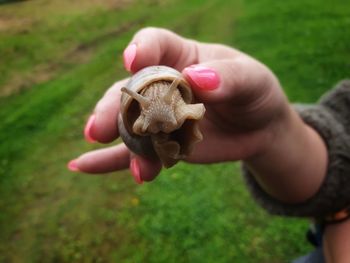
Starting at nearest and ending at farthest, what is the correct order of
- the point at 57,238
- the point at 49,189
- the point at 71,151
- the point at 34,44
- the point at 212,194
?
the point at 57,238
the point at 212,194
the point at 49,189
the point at 71,151
the point at 34,44

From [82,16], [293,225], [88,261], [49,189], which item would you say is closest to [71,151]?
[49,189]

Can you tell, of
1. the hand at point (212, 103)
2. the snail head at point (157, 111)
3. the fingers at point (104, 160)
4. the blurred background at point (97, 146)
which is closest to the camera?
the snail head at point (157, 111)

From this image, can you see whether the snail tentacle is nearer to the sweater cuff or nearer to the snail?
the snail

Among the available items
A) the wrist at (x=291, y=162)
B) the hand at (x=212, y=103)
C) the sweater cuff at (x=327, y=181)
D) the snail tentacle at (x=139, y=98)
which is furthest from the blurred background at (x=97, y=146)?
the snail tentacle at (x=139, y=98)

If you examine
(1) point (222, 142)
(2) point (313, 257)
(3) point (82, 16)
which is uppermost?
(1) point (222, 142)

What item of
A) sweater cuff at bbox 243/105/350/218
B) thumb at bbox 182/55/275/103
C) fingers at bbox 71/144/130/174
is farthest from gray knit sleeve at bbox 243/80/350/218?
fingers at bbox 71/144/130/174

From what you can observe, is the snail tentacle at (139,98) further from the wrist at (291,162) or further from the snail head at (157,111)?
the wrist at (291,162)

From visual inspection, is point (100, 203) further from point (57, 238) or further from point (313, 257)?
point (313, 257)
